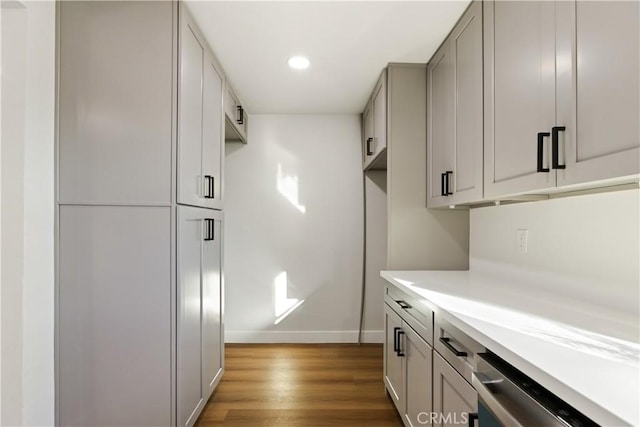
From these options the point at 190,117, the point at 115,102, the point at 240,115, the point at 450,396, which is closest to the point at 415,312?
the point at 450,396

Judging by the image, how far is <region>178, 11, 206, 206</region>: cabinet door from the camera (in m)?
1.76

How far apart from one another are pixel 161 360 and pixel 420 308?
4.23ft

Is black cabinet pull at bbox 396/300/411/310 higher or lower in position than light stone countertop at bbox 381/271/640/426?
lower

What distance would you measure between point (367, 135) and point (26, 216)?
8.61 ft

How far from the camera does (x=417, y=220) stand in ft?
7.93

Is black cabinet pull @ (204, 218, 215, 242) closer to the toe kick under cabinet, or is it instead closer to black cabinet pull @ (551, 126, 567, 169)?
the toe kick under cabinet

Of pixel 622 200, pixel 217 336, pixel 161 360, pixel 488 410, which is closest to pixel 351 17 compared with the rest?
pixel 622 200

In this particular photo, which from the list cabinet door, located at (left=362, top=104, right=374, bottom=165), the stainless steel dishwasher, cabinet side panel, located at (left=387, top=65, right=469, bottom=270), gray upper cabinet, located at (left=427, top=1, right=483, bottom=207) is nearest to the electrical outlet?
gray upper cabinet, located at (left=427, top=1, right=483, bottom=207)

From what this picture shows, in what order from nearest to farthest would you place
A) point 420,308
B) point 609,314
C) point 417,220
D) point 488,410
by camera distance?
point 488,410 → point 609,314 → point 420,308 → point 417,220

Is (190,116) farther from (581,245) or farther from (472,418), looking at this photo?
(581,245)

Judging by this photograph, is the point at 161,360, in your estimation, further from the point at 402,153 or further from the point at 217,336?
the point at 402,153

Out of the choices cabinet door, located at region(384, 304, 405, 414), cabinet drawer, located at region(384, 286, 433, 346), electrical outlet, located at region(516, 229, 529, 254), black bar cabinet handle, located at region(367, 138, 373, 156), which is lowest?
cabinet door, located at region(384, 304, 405, 414)

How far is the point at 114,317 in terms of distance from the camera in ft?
5.57

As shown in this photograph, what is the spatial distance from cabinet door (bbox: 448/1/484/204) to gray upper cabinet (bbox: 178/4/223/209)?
1.47 m
